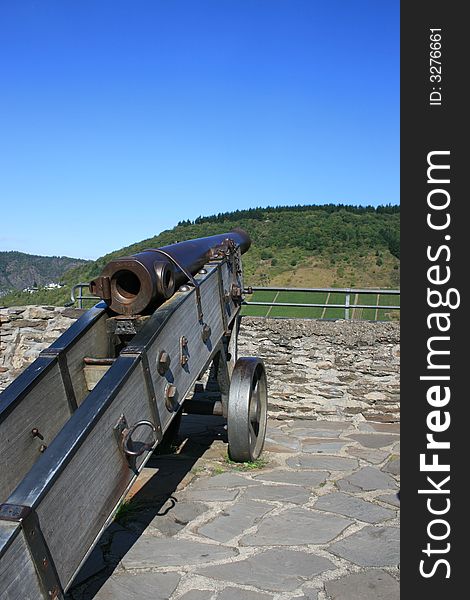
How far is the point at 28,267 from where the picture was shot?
2445 inches

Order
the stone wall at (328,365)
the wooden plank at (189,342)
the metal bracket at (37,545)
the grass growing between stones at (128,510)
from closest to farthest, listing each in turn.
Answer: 1. the metal bracket at (37,545)
2. the wooden plank at (189,342)
3. the grass growing between stones at (128,510)
4. the stone wall at (328,365)

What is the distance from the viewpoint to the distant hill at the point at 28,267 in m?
56.8

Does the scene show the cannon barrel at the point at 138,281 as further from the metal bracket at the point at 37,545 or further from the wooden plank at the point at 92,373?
the metal bracket at the point at 37,545

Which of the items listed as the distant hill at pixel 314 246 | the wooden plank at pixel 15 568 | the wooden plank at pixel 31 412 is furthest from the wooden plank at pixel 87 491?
the distant hill at pixel 314 246

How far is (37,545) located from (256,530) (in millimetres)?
1970

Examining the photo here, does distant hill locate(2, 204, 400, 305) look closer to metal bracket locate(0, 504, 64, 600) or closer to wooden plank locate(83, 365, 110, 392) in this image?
wooden plank locate(83, 365, 110, 392)

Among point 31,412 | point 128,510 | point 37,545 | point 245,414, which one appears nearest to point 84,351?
point 31,412

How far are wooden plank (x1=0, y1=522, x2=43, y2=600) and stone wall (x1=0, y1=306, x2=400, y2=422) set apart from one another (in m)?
5.55

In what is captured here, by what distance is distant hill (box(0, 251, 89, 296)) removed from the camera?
56750mm

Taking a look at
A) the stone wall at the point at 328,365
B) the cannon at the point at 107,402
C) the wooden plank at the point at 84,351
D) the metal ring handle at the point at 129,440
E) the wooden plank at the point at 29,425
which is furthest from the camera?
the stone wall at the point at 328,365

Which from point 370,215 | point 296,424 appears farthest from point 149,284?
point 370,215

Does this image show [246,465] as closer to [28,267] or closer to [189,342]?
[189,342]

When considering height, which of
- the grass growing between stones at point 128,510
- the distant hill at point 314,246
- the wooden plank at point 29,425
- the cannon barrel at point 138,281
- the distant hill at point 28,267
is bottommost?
the distant hill at point 28,267

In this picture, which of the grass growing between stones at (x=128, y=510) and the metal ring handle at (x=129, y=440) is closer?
the metal ring handle at (x=129, y=440)
